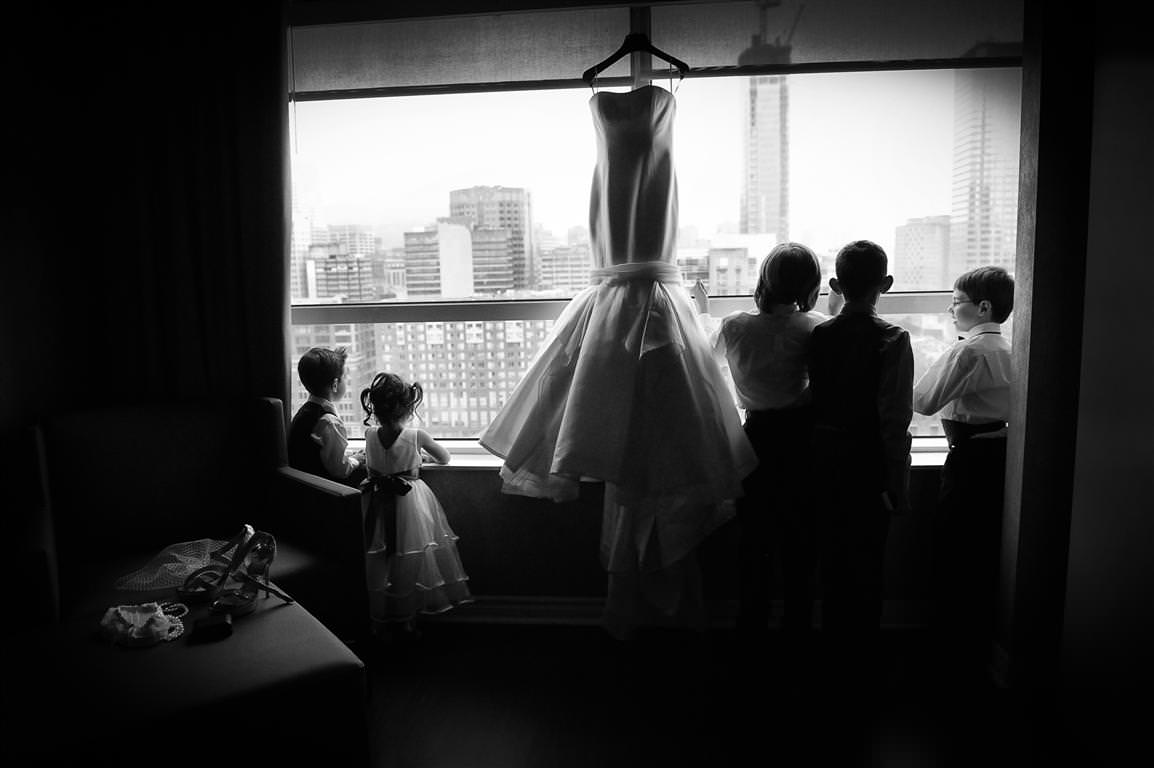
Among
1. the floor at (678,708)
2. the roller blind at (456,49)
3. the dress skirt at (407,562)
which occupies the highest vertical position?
the roller blind at (456,49)

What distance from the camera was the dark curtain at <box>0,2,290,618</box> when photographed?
2.42 metres

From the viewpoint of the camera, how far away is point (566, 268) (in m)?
2.65

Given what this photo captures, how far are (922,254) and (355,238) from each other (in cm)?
201

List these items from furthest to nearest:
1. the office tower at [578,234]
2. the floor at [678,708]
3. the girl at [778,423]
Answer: the office tower at [578,234]
the girl at [778,423]
the floor at [678,708]

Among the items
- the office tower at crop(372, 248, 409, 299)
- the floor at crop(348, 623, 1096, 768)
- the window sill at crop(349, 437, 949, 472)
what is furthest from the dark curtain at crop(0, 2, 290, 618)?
the floor at crop(348, 623, 1096, 768)

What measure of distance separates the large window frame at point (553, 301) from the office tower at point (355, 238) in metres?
0.20

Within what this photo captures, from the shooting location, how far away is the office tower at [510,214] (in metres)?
2.64

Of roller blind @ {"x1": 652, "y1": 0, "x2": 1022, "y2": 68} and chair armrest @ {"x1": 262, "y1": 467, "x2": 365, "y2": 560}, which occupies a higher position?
roller blind @ {"x1": 652, "y1": 0, "x2": 1022, "y2": 68}

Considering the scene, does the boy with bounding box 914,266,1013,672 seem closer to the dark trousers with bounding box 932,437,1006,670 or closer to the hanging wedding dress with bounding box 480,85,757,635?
the dark trousers with bounding box 932,437,1006,670

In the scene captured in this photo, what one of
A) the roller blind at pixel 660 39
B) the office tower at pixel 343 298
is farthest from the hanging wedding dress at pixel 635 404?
the office tower at pixel 343 298

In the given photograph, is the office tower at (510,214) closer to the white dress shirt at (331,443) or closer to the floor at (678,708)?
the white dress shirt at (331,443)

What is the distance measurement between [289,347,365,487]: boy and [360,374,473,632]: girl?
97 mm

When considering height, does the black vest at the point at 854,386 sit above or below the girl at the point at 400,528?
above

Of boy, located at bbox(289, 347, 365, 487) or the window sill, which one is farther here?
the window sill
